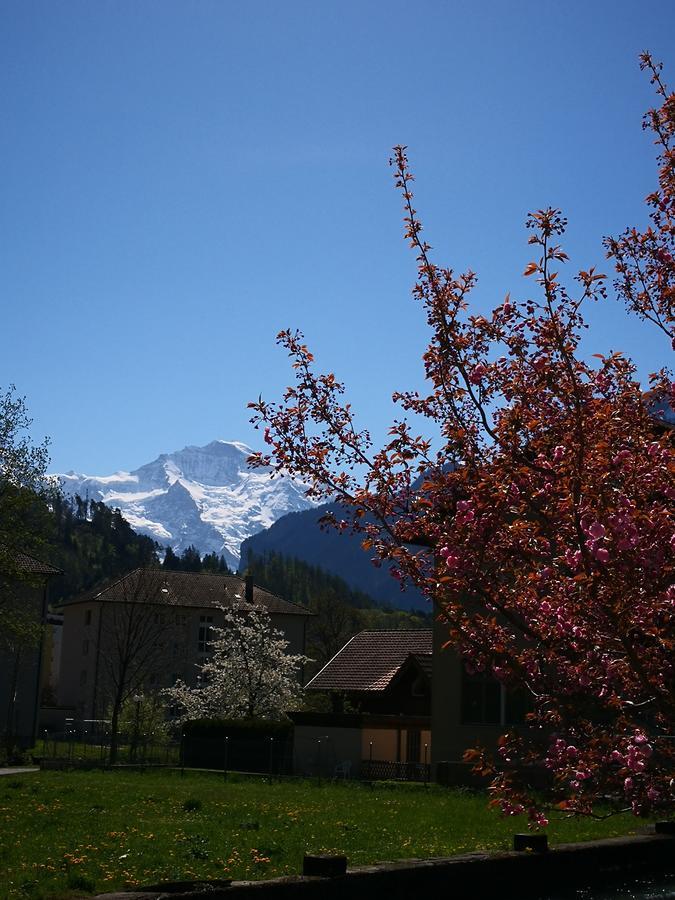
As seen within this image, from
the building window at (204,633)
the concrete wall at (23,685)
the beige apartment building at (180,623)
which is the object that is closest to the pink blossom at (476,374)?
the concrete wall at (23,685)

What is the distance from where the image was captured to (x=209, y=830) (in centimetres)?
1559

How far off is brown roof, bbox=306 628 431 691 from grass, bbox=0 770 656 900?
691 inches

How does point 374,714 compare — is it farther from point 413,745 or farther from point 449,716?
point 449,716

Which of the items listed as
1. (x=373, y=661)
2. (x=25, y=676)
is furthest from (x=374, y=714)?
(x=25, y=676)

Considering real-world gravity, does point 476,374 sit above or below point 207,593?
below

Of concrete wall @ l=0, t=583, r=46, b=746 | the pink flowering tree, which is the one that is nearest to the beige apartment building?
concrete wall @ l=0, t=583, r=46, b=746

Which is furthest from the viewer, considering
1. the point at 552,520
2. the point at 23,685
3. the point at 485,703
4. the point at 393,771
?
the point at 23,685

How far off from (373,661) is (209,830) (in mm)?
31041

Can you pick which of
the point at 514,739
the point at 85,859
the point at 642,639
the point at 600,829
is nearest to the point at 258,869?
the point at 85,859

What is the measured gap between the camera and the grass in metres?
11.4

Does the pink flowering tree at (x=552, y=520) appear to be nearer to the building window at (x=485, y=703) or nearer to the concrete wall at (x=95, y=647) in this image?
the building window at (x=485, y=703)

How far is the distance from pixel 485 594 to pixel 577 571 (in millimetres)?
679

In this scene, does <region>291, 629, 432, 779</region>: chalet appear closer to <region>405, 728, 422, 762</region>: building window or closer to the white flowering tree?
<region>405, 728, 422, 762</region>: building window

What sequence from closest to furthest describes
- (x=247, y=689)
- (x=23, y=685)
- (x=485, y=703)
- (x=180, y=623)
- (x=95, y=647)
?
(x=485, y=703) < (x=247, y=689) < (x=23, y=685) < (x=95, y=647) < (x=180, y=623)
